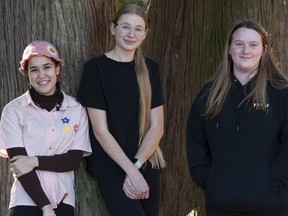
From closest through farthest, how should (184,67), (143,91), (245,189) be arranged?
(245,189) → (143,91) → (184,67)

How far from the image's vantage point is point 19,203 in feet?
15.2

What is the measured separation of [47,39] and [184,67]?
2.10 m

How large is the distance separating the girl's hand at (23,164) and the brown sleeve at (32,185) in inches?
1.1

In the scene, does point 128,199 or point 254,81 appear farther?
point 128,199

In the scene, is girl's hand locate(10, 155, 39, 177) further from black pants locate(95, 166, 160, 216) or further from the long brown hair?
the long brown hair

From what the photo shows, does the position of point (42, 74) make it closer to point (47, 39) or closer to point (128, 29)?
point (47, 39)

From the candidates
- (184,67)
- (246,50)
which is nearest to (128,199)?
(246,50)

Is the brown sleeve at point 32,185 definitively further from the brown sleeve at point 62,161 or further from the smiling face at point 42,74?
the smiling face at point 42,74

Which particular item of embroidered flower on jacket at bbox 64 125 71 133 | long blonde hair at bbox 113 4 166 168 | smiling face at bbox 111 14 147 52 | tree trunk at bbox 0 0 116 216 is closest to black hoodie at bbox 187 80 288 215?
long blonde hair at bbox 113 4 166 168

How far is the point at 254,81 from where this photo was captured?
4582 millimetres

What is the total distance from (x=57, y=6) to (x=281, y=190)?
7.34 ft

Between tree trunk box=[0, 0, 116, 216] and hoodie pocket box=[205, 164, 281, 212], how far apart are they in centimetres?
118

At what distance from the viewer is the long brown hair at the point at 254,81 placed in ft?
14.8

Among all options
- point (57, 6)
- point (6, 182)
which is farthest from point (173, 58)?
point (6, 182)
